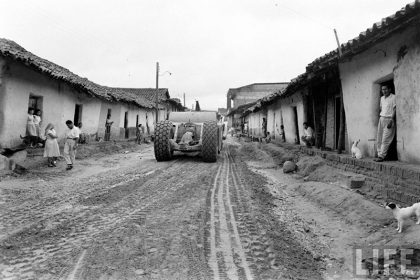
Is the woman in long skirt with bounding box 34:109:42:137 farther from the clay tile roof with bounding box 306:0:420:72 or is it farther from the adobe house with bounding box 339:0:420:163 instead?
the adobe house with bounding box 339:0:420:163

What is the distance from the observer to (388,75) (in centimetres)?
626

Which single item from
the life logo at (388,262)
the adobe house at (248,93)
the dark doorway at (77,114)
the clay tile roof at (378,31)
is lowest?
the life logo at (388,262)

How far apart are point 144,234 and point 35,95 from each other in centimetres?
879

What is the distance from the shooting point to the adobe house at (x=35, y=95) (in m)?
9.15

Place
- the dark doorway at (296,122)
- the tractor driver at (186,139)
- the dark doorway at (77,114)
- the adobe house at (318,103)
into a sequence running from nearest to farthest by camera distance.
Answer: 1. the adobe house at (318,103)
2. the tractor driver at (186,139)
3. the dark doorway at (296,122)
4. the dark doorway at (77,114)

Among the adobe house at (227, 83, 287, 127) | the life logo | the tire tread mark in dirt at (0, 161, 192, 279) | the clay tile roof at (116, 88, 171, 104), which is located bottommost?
the life logo

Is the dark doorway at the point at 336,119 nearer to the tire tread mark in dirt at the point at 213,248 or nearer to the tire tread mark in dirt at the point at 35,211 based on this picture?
the tire tread mark in dirt at the point at 213,248

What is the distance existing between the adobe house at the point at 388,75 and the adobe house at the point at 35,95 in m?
8.23

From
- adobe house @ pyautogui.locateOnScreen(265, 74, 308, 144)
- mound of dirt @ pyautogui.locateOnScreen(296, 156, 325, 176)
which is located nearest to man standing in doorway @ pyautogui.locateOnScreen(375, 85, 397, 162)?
mound of dirt @ pyautogui.locateOnScreen(296, 156, 325, 176)

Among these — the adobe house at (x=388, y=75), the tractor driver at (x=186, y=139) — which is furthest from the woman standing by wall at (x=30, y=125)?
the adobe house at (x=388, y=75)

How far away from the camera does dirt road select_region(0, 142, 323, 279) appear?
3.15 m

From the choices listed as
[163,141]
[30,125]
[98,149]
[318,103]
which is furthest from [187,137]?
[30,125]

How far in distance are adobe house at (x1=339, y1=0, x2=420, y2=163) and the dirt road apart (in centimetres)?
254

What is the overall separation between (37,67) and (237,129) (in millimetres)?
34453
